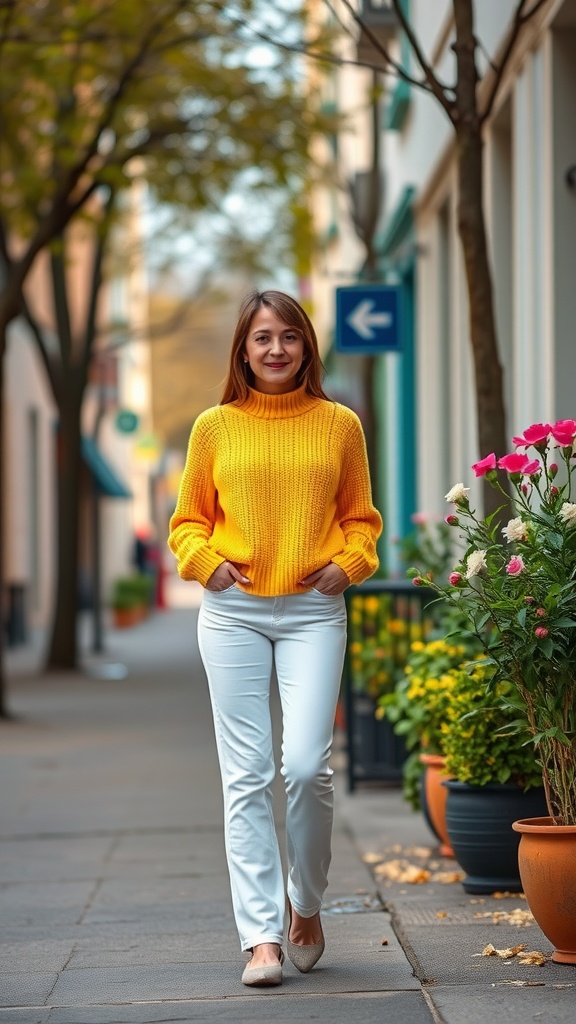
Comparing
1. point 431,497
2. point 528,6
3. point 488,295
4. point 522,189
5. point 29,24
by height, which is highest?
point 29,24

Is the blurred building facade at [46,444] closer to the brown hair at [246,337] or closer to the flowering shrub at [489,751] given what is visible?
the flowering shrub at [489,751]

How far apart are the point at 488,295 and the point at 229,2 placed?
19.9 ft

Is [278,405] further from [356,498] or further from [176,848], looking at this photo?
[176,848]

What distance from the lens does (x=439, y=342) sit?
13047mm

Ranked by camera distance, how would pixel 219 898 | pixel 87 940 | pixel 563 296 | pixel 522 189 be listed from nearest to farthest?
pixel 87 940, pixel 219 898, pixel 563 296, pixel 522 189

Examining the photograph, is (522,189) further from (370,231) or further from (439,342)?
(370,231)

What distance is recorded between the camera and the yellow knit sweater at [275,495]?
4977 millimetres

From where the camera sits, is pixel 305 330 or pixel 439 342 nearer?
pixel 305 330

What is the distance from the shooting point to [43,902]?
6.62 m

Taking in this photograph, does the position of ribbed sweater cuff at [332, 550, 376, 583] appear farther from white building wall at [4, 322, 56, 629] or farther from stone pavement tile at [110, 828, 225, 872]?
white building wall at [4, 322, 56, 629]

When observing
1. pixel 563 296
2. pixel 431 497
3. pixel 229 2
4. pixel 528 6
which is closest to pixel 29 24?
pixel 229 2

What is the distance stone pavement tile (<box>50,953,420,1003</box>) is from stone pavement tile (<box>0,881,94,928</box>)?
96cm

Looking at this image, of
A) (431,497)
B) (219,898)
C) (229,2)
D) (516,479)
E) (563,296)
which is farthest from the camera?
(431,497)

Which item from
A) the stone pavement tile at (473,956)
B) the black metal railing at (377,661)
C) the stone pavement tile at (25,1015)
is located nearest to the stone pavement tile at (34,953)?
the stone pavement tile at (25,1015)
